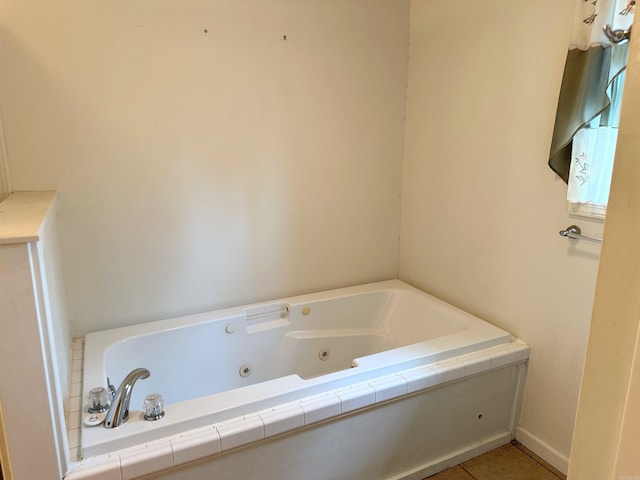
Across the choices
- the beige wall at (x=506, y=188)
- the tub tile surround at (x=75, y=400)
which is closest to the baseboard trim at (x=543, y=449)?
the beige wall at (x=506, y=188)

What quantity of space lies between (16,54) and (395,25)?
186 centimetres

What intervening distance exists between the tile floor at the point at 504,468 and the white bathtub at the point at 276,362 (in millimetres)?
233

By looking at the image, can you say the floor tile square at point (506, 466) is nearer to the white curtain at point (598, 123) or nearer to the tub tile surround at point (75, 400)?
the white curtain at point (598, 123)

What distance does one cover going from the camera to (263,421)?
1441 mm

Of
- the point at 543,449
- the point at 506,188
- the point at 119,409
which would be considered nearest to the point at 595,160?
the point at 506,188

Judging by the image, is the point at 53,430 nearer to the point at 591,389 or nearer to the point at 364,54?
the point at 591,389

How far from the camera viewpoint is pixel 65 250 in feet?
6.33


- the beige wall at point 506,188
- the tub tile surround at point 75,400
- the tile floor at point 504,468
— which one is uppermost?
the beige wall at point 506,188

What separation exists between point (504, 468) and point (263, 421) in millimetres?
1178

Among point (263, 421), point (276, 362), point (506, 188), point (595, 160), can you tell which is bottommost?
point (276, 362)

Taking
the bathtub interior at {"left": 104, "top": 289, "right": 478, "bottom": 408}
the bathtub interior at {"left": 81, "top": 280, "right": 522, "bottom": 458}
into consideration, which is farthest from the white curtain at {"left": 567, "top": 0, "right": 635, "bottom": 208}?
the bathtub interior at {"left": 104, "top": 289, "right": 478, "bottom": 408}

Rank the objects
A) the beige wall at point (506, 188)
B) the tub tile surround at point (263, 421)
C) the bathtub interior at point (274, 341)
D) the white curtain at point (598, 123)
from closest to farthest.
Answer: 1. the tub tile surround at point (263, 421)
2. the white curtain at point (598, 123)
3. the beige wall at point (506, 188)
4. the bathtub interior at point (274, 341)

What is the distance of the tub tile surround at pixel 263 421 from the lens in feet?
4.18

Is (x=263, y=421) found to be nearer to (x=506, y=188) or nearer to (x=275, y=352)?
(x=275, y=352)
